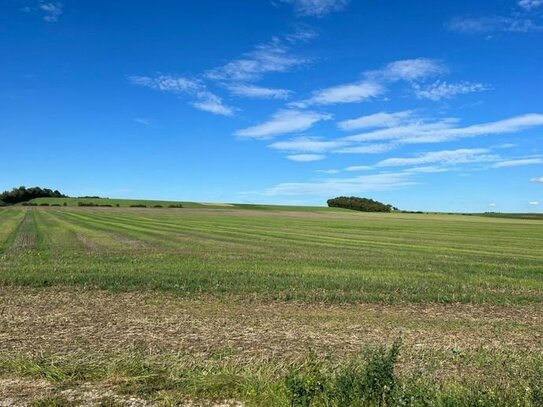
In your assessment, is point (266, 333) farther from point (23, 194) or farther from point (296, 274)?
point (23, 194)

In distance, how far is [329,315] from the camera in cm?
1381

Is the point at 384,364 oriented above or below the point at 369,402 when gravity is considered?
above

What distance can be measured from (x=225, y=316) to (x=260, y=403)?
251 inches

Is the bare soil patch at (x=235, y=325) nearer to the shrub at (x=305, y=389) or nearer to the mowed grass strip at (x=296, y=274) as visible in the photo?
the mowed grass strip at (x=296, y=274)

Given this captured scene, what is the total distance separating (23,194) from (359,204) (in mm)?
114274

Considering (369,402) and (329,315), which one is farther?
(329,315)

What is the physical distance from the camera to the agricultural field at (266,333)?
23.3 ft

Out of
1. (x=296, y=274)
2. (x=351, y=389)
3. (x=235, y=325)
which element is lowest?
(x=235, y=325)

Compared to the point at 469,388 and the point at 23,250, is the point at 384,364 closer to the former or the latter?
the point at 469,388

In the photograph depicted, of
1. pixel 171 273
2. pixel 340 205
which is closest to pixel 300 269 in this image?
pixel 171 273

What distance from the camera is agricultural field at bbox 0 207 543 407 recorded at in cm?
A: 711

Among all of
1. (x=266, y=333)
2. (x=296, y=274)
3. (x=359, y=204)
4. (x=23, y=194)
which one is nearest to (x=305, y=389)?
(x=266, y=333)

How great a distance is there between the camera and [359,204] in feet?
525

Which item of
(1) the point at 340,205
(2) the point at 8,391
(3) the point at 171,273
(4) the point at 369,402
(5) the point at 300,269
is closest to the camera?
(4) the point at 369,402
